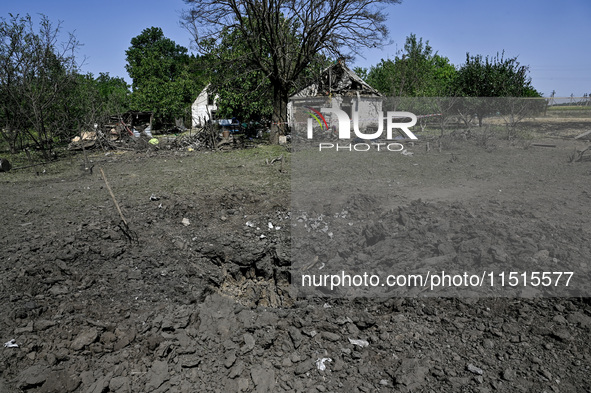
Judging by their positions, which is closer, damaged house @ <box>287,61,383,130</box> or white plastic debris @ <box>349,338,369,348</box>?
white plastic debris @ <box>349,338,369,348</box>

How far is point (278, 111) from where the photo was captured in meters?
18.6

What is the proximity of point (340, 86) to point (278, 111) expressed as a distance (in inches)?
263

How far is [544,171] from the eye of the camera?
10289mm

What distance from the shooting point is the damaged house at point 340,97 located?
22812 mm

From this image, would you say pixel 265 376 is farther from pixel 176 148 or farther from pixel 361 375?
pixel 176 148

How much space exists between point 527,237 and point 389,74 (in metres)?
24.9

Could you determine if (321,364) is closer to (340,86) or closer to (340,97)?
(340,97)

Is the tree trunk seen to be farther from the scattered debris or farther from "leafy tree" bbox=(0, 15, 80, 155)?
the scattered debris

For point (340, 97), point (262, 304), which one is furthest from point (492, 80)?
point (262, 304)

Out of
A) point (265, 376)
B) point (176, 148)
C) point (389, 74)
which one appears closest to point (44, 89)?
point (176, 148)

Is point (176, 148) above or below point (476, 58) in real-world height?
below

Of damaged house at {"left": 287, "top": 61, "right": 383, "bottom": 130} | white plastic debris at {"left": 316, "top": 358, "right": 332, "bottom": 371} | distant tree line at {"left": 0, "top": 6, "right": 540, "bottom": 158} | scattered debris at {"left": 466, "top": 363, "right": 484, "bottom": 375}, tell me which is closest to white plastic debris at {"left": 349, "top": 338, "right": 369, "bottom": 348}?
white plastic debris at {"left": 316, "top": 358, "right": 332, "bottom": 371}

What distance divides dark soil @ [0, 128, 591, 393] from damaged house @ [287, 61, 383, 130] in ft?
51.3

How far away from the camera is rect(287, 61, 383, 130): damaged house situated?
2281 cm
